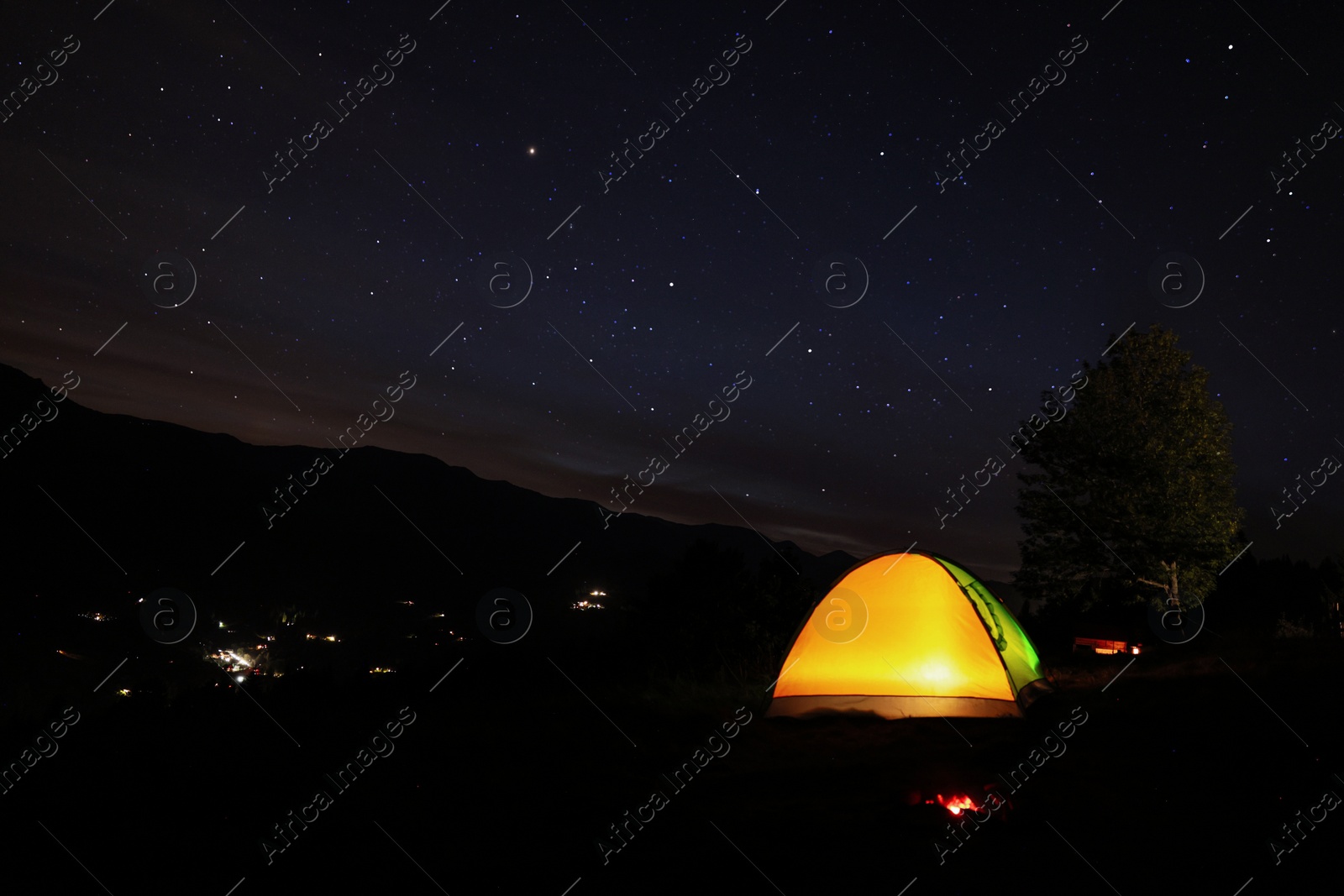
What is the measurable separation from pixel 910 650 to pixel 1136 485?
12212mm

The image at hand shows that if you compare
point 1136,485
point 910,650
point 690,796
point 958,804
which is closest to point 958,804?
point 958,804

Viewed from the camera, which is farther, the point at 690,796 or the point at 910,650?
the point at 910,650

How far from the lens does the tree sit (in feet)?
55.2

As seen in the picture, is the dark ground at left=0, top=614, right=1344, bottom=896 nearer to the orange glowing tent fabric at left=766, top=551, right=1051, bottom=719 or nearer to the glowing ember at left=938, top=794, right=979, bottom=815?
the glowing ember at left=938, top=794, right=979, bottom=815

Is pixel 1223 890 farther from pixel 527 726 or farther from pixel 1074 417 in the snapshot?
pixel 1074 417

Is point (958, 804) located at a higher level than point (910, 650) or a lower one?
higher

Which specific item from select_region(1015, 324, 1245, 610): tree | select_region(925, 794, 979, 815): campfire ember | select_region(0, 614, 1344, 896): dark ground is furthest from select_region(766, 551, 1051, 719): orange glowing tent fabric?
select_region(1015, 324, 1245, 610): tree

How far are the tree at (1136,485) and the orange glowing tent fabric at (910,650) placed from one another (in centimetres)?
1060

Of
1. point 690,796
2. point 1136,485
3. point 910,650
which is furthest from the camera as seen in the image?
point 1136,485

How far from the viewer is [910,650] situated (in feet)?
29.3

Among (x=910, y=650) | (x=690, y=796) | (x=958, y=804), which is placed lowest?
(x=910, y=650)

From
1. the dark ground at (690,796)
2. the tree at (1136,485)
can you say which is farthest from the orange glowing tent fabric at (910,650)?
the tree at (1136,485)

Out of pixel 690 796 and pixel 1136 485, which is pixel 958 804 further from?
pixel 1136 485

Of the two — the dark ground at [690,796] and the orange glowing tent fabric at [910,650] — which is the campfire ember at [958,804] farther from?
the orange glowing tent fabric at [910,650]
